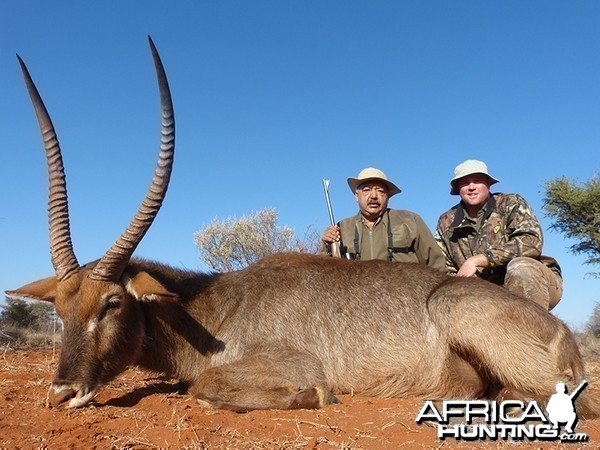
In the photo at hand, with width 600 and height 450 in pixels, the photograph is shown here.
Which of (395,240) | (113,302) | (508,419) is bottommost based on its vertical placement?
(508,419)

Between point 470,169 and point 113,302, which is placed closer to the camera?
point 113,302

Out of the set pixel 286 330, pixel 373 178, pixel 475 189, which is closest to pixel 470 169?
pixel 475 189

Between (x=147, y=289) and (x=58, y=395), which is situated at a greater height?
(x=147, y=289)

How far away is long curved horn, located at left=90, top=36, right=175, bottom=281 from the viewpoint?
481 centimetres

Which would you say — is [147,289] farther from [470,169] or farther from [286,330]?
[470,169]

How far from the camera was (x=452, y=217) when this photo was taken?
8.38 meters

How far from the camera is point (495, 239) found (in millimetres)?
7684

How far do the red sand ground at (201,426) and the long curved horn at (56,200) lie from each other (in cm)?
116

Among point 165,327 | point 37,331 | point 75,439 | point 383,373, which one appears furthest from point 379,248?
point 37,331

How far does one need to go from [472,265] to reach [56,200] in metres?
4.66

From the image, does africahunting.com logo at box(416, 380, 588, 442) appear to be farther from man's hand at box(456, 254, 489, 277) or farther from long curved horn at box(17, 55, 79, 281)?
long curved horn at box(17, 55, 79, 281)

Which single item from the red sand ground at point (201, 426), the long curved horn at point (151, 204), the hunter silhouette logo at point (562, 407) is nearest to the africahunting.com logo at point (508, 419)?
the hunter silhouette logo at point (562, 407)

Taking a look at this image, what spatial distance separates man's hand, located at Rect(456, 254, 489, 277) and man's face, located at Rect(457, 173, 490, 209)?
1.20 metres

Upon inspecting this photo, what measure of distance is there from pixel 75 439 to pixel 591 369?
7.72 metres
